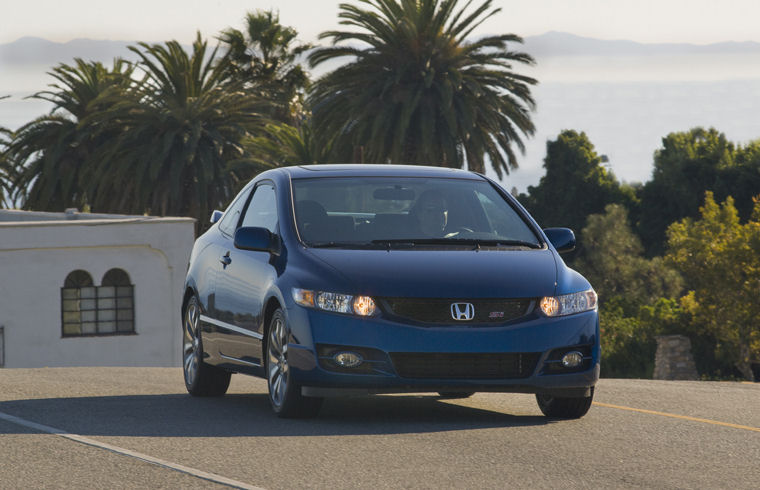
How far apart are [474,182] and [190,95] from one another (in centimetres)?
4053

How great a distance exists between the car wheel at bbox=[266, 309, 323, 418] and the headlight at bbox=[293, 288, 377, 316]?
28cm

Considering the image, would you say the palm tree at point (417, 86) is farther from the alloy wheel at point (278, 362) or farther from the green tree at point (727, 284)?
the alloy wheel at point (278, 362)

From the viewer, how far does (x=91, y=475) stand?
7137mm

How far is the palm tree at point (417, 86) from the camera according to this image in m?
40.6

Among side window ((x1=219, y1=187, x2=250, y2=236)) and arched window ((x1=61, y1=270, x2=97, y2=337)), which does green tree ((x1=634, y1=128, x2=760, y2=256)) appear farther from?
side window ((x1=219, y1=187, x2=250, y2=236))

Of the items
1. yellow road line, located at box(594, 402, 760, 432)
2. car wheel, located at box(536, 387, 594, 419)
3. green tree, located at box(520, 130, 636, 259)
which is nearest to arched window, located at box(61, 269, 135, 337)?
yellow road line, located at box(594, 402, 760, 432)

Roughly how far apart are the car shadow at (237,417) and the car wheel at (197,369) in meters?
0.15

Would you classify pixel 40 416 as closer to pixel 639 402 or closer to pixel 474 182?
pixel 474 182

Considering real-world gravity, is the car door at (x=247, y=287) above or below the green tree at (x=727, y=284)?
above

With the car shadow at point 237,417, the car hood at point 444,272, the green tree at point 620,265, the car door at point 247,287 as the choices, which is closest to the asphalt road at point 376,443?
the car shadow at point 237,417

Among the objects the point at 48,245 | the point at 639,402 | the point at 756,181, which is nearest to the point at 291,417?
the point at 639,402

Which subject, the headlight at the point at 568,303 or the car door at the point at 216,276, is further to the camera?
the car door at the point at 216,276

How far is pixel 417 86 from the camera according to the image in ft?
134

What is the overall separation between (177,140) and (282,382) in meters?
40.1
